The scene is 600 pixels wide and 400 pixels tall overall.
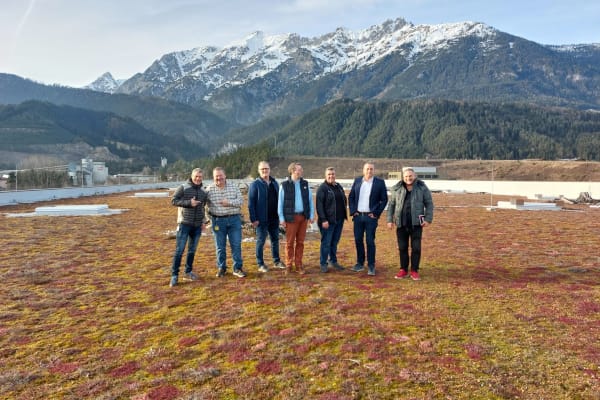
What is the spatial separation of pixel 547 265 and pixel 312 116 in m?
184

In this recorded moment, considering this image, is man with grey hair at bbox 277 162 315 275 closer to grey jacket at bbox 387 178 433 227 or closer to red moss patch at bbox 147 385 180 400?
grey jacket at bbox 387 178 433 227

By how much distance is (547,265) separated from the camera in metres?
7.75

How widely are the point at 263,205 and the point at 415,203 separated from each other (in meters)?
2.45

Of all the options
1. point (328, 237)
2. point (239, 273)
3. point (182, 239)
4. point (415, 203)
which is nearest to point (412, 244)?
point (415, 203)

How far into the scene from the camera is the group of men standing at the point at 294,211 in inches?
248

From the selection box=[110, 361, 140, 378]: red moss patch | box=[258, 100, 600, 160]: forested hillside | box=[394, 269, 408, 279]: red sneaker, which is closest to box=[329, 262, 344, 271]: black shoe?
box=[394, 269, 408, 279]: red sneaker

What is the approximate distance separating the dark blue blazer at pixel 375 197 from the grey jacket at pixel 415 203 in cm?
22

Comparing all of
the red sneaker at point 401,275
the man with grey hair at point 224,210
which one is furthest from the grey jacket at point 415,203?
the man with grey hair at point 224,210

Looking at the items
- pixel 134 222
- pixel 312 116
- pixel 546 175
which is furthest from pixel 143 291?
pixel 312 116

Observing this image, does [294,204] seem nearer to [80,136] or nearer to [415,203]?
[415,203]

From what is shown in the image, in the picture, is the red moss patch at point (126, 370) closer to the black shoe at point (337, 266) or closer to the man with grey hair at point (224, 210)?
the man with grey hair at point (224, 210)

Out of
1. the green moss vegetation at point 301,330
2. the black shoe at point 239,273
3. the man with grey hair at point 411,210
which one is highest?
the man with grey hair at point 411,210

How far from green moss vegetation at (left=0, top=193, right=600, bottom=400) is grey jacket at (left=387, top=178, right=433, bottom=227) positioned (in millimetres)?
1028

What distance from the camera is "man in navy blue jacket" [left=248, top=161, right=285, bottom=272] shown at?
22.1ft
